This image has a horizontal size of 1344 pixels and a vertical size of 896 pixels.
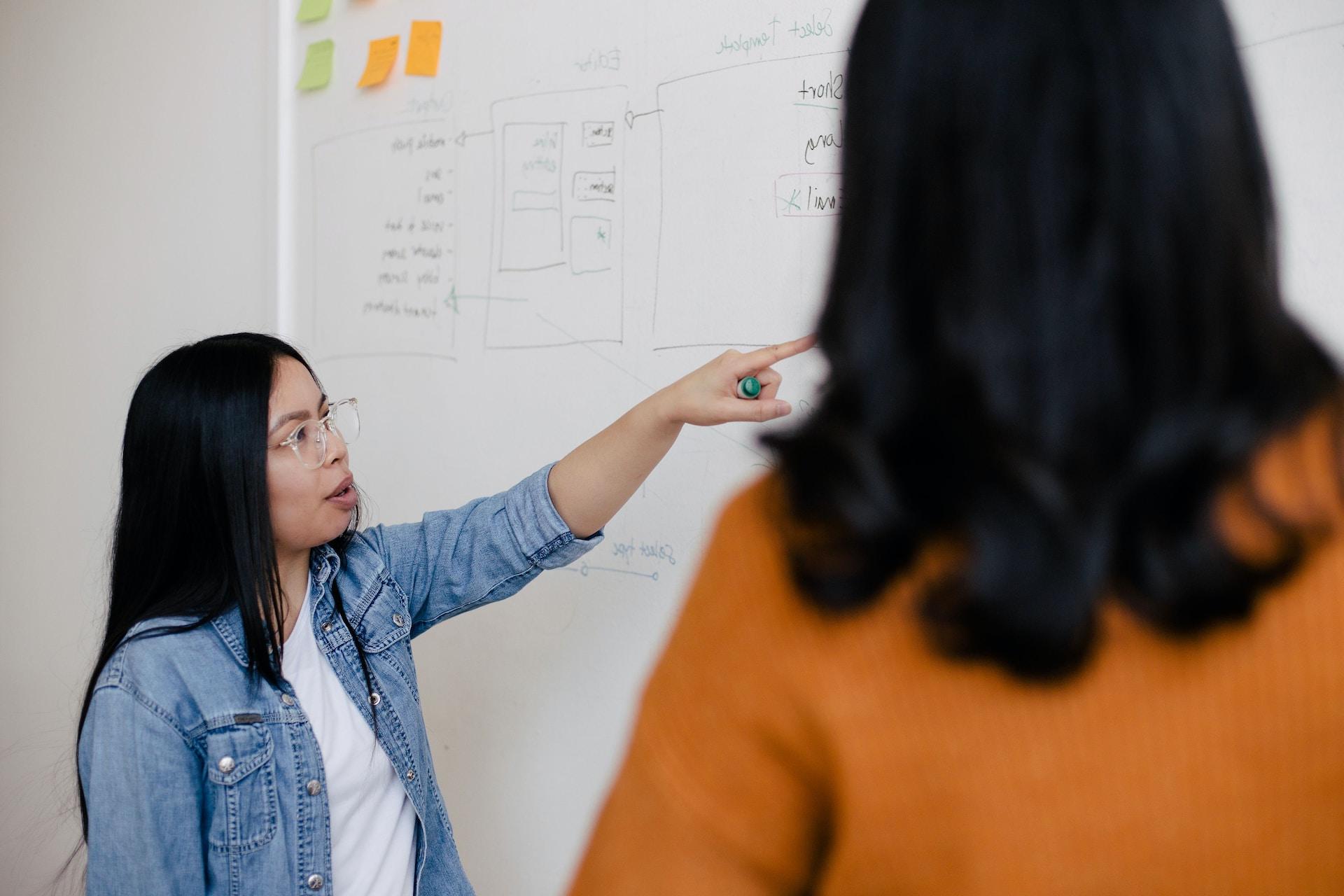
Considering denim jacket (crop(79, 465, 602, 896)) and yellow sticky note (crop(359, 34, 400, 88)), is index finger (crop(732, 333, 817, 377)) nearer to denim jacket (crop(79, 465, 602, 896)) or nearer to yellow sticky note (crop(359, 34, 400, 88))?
denim jacket (crop(79, 465, 602, 896))

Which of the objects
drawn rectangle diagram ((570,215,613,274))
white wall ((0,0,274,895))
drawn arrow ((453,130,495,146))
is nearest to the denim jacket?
drawn rectangle diagram ((570,215,613,274))

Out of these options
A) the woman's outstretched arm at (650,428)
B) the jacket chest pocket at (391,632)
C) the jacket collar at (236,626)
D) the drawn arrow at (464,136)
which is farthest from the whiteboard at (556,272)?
the jacket collar at (236,626)

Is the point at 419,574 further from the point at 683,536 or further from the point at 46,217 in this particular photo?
the point at 46,217

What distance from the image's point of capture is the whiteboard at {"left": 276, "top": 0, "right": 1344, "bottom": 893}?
125 centimetres

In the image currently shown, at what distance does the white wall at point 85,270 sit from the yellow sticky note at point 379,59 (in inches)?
11.1

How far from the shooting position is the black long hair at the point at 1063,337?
16.7 inches

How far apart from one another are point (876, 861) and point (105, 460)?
2.23 metres

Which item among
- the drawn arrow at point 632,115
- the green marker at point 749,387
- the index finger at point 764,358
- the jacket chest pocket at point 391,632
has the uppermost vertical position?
the drawn arrow at point 632,115

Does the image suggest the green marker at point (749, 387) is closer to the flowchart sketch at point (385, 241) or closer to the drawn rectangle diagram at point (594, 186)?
the drawn rectangle diagram at point (594, 186)

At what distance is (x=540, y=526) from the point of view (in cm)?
120

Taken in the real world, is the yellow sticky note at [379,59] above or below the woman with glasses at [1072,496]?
above

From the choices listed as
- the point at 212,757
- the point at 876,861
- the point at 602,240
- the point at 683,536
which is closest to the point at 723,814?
the point at 876,861

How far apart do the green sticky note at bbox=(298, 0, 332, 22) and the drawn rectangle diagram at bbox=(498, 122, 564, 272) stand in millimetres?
503

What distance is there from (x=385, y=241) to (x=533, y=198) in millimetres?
353
